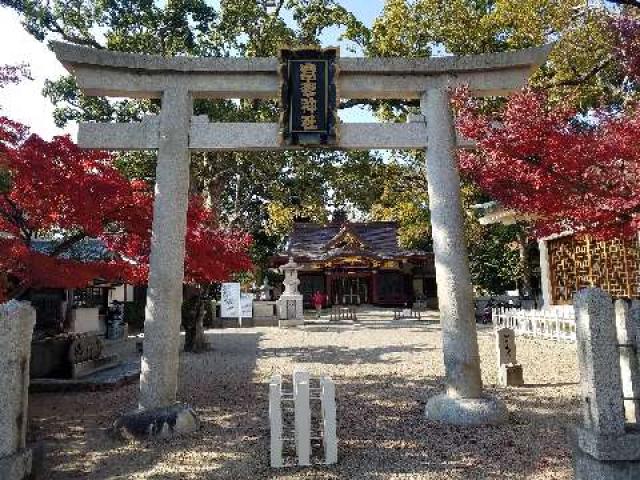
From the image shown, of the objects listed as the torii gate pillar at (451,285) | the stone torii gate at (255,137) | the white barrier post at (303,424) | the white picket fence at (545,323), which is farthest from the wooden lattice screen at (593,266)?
the white barrier post at (303,424)

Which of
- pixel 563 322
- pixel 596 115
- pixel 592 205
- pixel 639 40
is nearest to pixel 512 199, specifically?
pixel 592 205

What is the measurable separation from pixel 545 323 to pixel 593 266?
225cm

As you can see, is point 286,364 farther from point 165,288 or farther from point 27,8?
point 27,8

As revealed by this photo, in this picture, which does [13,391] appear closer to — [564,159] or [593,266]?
[564,159]

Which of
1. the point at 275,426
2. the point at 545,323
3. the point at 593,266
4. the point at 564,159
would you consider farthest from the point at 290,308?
the point at 275,426

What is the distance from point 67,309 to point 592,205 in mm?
16094

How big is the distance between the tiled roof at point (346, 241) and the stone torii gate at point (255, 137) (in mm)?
25977

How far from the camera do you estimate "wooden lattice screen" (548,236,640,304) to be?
43.8 feet

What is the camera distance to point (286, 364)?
1205cm

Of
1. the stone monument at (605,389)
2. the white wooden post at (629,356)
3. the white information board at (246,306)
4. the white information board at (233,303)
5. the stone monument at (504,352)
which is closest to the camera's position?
the stone monument at (605,389)

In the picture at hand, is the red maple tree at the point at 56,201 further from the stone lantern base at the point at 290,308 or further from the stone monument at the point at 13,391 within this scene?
the stone lantern base at the point at 290,308

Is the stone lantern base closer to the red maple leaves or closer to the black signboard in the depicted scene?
the red maple leaves

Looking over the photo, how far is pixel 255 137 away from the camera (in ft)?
22.9

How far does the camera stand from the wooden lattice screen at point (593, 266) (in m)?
13.3
